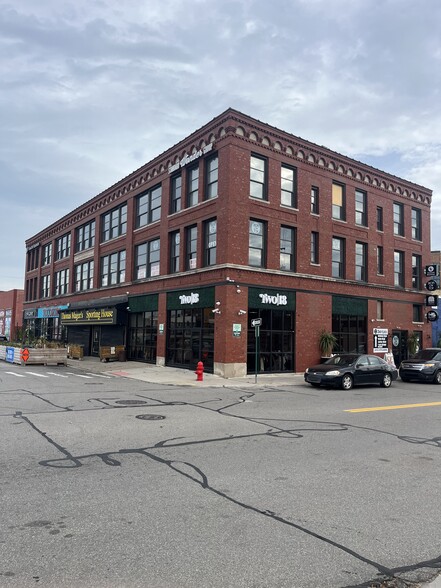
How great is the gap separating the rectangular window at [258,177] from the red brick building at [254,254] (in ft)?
0.19

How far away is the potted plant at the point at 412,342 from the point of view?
30422 mm

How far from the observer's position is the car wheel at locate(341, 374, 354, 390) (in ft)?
59.0

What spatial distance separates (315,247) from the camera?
2655cm

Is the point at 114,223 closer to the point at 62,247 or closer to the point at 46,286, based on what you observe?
the point at 62,247

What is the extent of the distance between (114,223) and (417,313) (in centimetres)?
2259

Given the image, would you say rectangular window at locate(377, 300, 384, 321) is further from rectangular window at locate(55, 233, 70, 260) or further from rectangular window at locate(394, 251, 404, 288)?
rectangular window at locate(55, 233, 70, 260)

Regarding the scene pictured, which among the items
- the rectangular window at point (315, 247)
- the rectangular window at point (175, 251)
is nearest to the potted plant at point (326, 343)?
the rectangular window at point (315, 247)

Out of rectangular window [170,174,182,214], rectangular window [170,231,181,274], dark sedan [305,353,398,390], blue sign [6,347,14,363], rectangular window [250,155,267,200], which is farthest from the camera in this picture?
blue sign [6,347,14,363]

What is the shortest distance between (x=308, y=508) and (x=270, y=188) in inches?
820

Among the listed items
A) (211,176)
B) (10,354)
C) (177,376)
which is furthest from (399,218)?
(10,354)

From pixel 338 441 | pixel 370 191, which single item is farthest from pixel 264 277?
pixel 338 441

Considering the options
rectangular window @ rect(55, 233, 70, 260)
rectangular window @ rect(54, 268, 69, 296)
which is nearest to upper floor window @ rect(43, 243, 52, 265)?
rectangular window @ rect(55, 233, 70, 260)

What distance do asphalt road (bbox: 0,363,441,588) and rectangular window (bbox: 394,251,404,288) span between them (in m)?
22.3

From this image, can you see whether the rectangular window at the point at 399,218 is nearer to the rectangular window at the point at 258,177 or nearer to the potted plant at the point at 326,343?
the potted plant at the point at 326,343
